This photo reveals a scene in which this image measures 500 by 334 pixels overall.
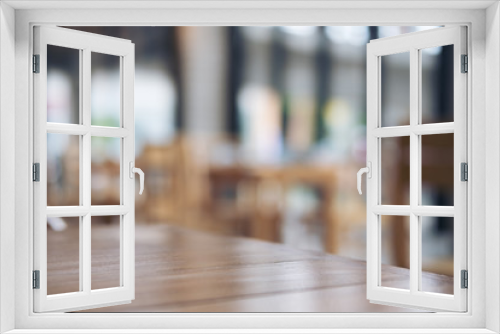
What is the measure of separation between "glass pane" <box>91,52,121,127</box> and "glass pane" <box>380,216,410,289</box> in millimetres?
4121

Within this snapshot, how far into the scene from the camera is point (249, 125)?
7.75 meters

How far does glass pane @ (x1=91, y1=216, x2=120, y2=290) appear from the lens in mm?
3762

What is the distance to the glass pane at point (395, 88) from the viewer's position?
311 inches

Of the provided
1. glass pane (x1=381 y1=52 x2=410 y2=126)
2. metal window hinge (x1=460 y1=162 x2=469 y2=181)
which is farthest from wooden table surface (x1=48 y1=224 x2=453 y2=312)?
glass pane (x1=381 y1=52 x2=410 y2=126)

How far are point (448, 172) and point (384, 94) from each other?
3.84 meters

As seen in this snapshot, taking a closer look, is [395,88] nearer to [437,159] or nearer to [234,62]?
[234,62]

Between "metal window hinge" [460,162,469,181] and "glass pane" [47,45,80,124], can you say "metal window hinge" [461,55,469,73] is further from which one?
"glass pane" [47,45,80,124]

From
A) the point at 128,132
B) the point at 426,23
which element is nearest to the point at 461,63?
the point at 426,23

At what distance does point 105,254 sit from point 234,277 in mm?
1291

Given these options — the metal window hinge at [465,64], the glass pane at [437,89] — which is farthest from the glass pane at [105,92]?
the metal window hinge at [465,64]

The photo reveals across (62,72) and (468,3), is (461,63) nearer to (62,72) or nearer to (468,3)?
(468,3)

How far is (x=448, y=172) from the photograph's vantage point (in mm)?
4430

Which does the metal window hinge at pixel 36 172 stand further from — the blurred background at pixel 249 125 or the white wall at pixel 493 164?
the blurred background at pixel 249 125

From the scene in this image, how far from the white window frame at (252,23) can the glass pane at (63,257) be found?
103 centimetres
